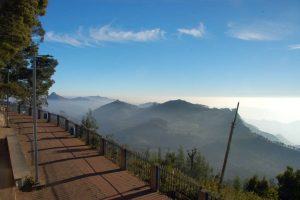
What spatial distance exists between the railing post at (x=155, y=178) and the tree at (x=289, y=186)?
30.0 metres

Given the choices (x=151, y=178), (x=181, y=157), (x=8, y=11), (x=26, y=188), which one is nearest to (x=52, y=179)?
(x=26, y=188)

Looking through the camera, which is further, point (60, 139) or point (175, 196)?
point (60, 139)

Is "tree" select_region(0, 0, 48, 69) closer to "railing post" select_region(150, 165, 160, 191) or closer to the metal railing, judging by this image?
the metal railing

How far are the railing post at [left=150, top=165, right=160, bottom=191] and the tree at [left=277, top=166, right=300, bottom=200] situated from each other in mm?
29968

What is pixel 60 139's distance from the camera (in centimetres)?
2214

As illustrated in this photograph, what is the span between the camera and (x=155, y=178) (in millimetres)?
12391

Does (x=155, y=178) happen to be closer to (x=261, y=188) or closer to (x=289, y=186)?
(x=261, y=188)

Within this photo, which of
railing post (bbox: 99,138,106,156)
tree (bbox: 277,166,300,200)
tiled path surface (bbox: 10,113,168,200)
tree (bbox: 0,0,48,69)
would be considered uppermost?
tree (bbox: 0,0,48,69)

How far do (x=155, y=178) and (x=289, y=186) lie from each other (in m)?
30.9

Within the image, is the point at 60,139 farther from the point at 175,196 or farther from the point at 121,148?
the point at 175,196

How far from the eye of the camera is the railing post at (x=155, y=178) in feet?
40.5

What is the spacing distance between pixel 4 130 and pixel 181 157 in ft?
213

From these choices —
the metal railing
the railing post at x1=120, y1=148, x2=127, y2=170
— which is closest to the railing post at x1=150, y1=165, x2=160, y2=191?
the metal railing

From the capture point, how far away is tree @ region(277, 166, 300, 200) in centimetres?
3656
